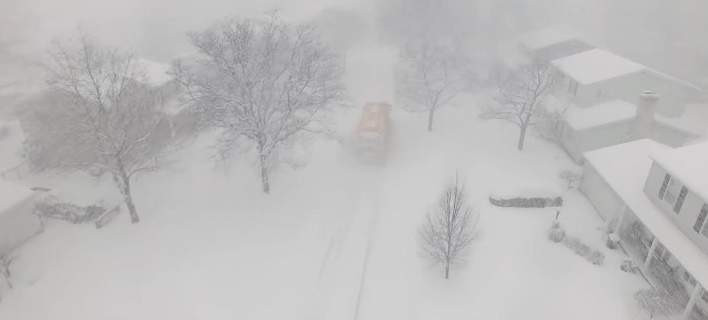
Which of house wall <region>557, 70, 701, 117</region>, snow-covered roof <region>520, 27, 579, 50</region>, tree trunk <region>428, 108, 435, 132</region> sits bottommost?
tree trunk <region>428, 108, 435, 132</region>

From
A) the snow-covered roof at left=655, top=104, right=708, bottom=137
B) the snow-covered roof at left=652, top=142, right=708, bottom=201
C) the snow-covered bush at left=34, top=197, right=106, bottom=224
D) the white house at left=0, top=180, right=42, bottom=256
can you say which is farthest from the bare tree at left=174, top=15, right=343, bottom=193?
the snow-covered roof at left=655, top=104, right=708, bottom=137

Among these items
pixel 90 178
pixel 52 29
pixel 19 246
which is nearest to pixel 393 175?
pixel 90 178

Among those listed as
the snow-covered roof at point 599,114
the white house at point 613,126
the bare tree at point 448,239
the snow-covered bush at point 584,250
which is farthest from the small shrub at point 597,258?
the snow-covered roof at point 599,114

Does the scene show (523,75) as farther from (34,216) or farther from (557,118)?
(34,216)

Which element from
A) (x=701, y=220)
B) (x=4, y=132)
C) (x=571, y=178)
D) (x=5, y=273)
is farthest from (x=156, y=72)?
(x=701, y=220)

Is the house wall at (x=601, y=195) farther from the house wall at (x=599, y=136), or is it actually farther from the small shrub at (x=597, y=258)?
the house wall at (x=599, y=136)

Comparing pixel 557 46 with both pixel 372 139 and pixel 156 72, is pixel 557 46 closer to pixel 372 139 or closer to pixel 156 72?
pixel 372 139

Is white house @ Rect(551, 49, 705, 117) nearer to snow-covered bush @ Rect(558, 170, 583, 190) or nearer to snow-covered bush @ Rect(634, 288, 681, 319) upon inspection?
snow-covered bush @ Rect(558, 170, 583, 190)
